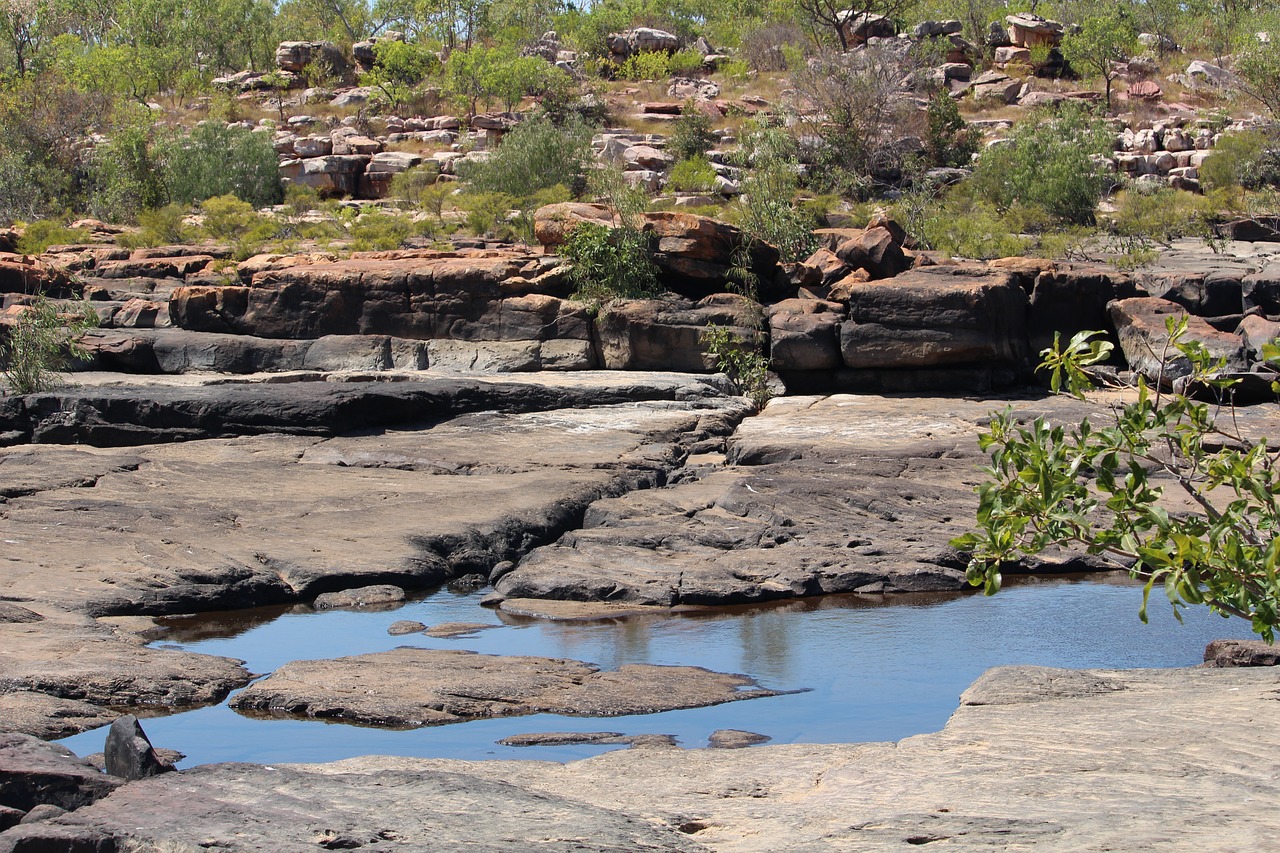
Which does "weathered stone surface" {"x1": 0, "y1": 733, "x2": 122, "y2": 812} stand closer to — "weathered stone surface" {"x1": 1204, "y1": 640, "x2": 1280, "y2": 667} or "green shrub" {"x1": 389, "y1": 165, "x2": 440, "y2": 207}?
"weathered stone surface" {"x1": 1204, "y1": 640, "x2": 1280, "y2": 667}

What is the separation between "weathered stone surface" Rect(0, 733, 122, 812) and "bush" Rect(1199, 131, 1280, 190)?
82.3 feet

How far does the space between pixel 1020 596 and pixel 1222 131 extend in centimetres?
2423

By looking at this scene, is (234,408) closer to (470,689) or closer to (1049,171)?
(470,689)

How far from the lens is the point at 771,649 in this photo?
7.51m

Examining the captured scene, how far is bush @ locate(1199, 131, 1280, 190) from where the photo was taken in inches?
983

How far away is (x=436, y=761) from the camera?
492cm

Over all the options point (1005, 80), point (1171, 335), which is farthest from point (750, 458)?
point (1005, 80)

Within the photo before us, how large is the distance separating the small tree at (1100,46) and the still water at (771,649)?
2883 cm

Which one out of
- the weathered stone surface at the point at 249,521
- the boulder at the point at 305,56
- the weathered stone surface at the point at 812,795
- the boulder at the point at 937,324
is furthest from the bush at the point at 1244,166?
the boulder at the point at 305,56

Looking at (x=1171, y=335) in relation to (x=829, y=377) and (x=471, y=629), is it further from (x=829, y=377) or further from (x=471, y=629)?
(x=829, y=377)

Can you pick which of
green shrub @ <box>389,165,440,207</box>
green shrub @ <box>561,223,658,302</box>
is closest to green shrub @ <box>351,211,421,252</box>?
green shrub @ <box>389,165,440,207</box>

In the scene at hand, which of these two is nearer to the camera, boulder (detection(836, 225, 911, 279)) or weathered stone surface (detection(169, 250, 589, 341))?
boulder (detection(836, 225, 911, 279))

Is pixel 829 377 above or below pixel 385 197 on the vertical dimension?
below

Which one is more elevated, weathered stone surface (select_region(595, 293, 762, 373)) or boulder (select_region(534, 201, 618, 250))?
boulder (select_region(534, 201, 618, 250))
